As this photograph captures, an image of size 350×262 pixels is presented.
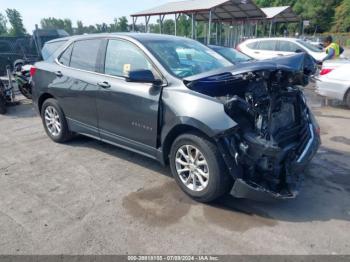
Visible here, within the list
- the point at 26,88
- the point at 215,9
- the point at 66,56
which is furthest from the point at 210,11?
the point at 66,56

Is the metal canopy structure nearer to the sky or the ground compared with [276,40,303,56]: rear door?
nearer to the sky

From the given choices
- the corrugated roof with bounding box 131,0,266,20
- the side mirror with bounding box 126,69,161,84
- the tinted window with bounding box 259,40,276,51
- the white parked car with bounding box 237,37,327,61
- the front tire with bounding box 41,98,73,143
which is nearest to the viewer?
the side mirror with bounding box 126,69,161,84

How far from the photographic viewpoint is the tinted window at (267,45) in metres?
13.2

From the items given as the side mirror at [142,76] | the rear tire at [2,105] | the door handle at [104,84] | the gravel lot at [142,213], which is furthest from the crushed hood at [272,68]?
the rear tire at [2,105]

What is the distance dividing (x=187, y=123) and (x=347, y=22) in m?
67.7

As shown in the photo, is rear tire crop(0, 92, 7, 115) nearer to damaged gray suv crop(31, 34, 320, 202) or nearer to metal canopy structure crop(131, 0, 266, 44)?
damaged gray suv crop(31, 34, 320, 202)

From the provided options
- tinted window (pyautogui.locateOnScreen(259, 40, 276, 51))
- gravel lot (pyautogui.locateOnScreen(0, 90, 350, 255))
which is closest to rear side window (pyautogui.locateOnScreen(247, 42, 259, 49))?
tinted window (pyautogui.locateOnScreen(259, 40, 276, 51))

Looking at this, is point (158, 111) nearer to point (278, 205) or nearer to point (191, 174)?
point (191, 174)

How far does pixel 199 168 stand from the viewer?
3449 mm

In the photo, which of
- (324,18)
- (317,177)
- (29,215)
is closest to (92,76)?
(29,215)

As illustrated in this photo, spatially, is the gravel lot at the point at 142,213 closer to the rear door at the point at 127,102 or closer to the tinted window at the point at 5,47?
the rear door at the point at 127,102

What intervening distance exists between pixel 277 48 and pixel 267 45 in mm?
443

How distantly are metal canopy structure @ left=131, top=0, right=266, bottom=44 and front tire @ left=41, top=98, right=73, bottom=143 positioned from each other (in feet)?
45.0

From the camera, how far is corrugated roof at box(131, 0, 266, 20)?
700 inches
